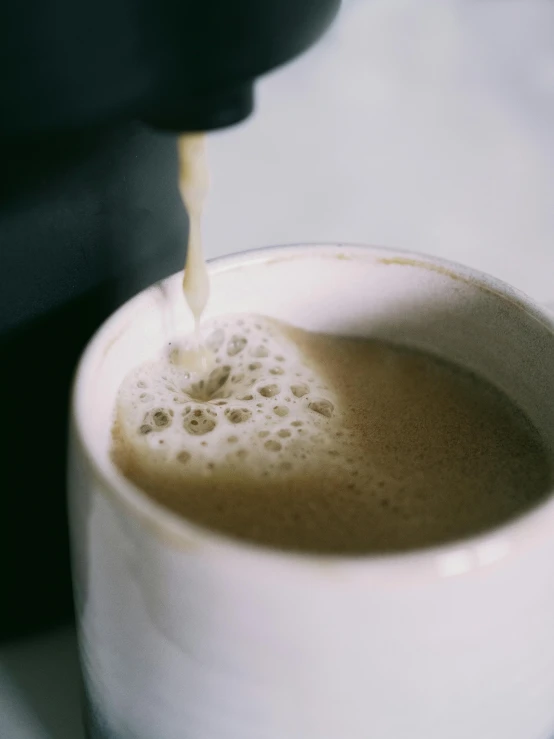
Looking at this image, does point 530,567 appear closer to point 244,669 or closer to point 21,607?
point 244,669

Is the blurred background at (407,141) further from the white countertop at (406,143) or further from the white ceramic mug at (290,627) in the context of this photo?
the white ceramic mug at (290,627)

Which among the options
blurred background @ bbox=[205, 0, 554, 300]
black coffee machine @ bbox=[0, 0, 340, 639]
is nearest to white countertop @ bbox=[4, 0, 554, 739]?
blurred background @ bbox=[205, 0, 554, 300]

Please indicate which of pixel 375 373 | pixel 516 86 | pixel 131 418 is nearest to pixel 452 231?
pixel 516 86

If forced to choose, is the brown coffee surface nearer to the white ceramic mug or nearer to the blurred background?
the white ceramic mug

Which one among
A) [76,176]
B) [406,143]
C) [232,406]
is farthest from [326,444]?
[406,143]

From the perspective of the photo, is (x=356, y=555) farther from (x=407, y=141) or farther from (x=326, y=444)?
(x=407, y=141)
